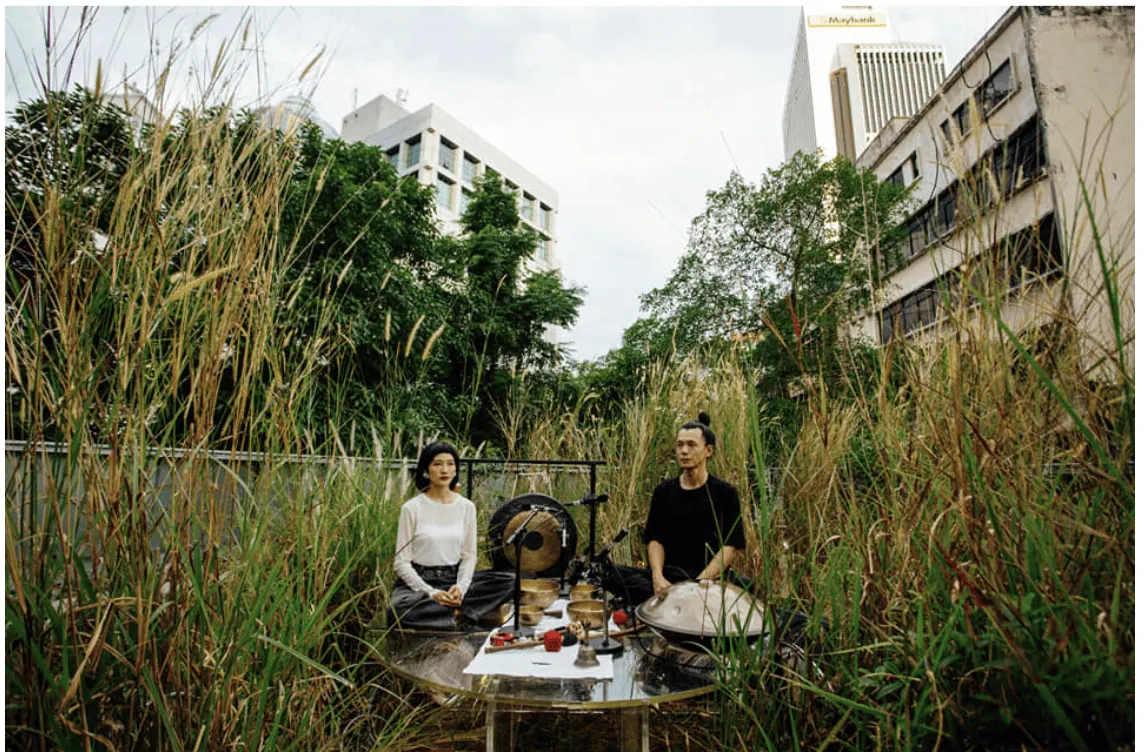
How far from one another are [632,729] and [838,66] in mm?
2420

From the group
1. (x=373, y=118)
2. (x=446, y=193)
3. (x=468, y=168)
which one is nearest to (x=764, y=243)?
(x=446, y=193)

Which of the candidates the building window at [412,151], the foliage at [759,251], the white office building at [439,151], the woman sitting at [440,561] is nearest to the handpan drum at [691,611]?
the woman sitting at [440,561]

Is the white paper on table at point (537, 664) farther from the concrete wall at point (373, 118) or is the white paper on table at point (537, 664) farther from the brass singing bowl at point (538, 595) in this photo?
the concrete wall at point (373, 118)

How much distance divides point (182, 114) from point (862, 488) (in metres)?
1.97

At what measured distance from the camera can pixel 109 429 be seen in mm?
780

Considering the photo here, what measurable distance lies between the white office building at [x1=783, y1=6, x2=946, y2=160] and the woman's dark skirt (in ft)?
6.92

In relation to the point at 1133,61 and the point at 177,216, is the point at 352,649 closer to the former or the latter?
the point at 177,216

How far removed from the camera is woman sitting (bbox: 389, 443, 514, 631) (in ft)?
7.68

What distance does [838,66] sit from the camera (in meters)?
2.16

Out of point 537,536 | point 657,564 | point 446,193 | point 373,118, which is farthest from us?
point 373,118

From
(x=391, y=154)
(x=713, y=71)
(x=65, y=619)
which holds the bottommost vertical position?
(x=65, y=619)

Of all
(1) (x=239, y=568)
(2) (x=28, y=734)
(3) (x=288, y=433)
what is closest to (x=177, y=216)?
(3) (x=288, y=433)

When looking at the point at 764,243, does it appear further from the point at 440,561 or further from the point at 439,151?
the point at 439,151

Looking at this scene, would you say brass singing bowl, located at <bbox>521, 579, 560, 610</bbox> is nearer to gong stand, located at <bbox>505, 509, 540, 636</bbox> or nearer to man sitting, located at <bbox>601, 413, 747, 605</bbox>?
man sitting, located at <bbox>601, 413, 747, 605</bbox>
